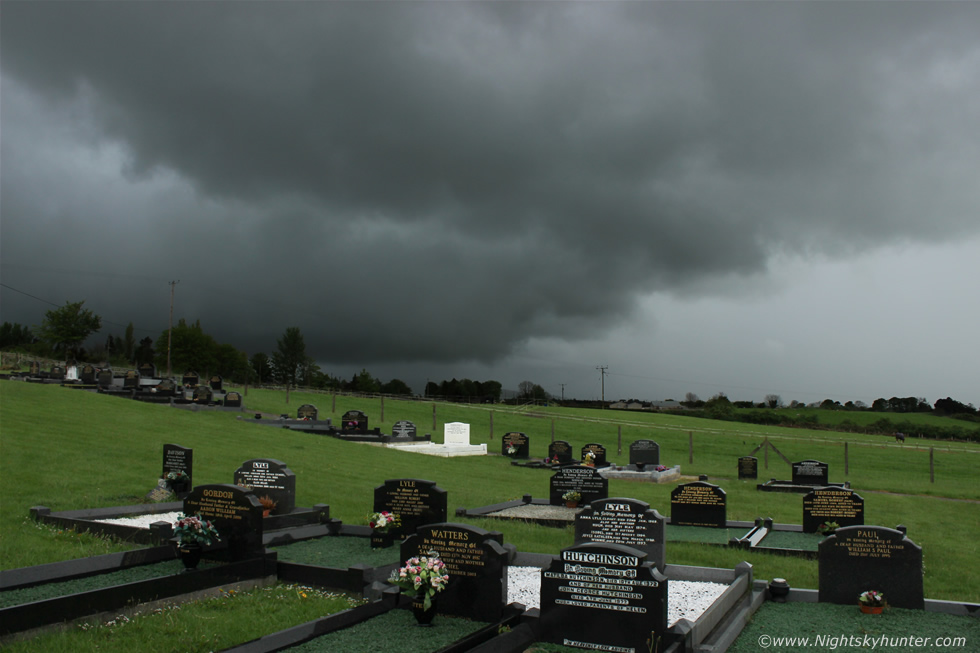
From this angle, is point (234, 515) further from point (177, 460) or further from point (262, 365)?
point (262, 365)

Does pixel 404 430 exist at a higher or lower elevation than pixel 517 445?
higher

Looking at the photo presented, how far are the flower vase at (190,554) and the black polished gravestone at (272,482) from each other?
4529 millimetres

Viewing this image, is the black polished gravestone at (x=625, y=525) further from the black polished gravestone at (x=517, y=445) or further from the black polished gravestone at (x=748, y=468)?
the black polished gravestone at (x=517, y=445)

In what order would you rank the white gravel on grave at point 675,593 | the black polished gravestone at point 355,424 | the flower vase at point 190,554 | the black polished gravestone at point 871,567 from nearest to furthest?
the white gravel on grave at point 675,593, the black polished gravestone at point 871,567, the flower vase at point 190,554, the black polished gravestone at point 355,424

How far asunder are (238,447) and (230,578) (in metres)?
16.8

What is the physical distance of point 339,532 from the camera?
1409cm

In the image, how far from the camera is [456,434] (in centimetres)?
3706

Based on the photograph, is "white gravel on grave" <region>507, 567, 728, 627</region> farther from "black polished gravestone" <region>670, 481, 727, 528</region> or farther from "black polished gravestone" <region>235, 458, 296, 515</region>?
"black polished gravestone" <region>670, 481, 727, 528</region>

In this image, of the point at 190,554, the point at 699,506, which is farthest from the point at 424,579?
the point at 699,506

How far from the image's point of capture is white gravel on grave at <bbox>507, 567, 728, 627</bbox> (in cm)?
912

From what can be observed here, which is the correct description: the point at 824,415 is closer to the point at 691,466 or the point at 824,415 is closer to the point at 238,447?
the point at 691,466

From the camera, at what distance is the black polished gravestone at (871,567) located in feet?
30.9

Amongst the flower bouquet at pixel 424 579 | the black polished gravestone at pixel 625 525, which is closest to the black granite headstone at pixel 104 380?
the black polished gravestone at pixel 625 525

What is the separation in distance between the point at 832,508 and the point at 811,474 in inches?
464
